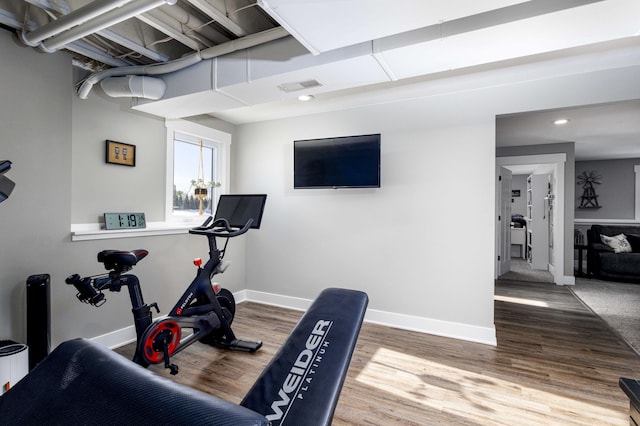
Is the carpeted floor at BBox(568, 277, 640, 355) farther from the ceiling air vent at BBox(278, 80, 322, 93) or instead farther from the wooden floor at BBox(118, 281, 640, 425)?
the ceiling air vent at BBox(278, 80, 322, 93)

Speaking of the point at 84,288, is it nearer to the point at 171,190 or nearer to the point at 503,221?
the point at 171,190

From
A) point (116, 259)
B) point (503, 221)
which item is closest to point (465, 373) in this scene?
point (116, 259)

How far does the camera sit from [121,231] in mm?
2889

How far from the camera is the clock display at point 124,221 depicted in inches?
114

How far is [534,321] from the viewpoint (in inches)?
149

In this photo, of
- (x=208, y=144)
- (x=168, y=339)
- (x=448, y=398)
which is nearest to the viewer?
(x=448, y=398)

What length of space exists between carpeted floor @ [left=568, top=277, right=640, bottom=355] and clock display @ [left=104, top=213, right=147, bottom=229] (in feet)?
15.5

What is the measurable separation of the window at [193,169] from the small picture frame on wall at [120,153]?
0.41 metres

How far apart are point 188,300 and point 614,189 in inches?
374

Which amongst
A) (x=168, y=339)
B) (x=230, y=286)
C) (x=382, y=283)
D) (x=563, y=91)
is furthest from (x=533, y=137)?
(x=168, y=339)

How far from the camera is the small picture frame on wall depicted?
9.62ft

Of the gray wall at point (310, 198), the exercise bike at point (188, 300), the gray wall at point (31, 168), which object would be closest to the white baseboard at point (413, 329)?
the gray wall at point (310, 198)

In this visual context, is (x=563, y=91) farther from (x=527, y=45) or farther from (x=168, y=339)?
(x=168, y=339)

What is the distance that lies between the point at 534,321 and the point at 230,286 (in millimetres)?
3638
